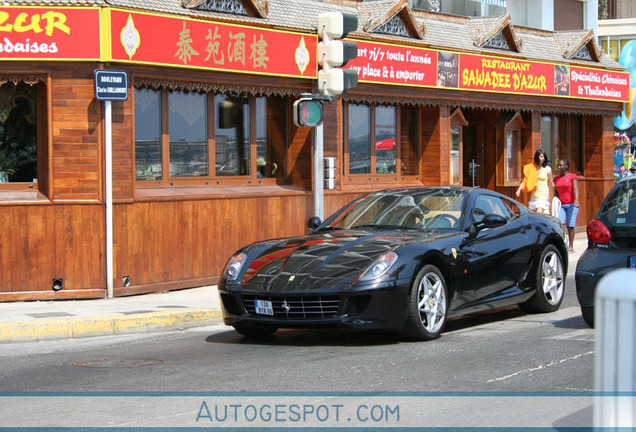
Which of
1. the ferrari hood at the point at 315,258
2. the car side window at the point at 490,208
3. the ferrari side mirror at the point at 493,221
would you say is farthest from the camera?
the car side window at the point at 490,208

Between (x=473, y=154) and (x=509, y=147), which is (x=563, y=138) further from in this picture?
(x=473, y=154)

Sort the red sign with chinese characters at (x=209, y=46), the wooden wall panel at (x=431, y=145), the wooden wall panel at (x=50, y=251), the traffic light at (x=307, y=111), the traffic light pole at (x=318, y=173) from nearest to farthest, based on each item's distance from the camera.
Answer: the wooden wall panel at (x=50, y=251), the red sign with chinese characters at (x=209, y=46), the traffic light at (x=307, y=111), the traffic light pole at (x=318, y=173), the wooden wall panel at (x=431, y=145)

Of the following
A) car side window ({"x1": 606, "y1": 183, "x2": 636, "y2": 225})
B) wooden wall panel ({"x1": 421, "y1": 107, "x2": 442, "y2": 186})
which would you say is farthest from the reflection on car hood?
wooden wall panel ({"x1": 421, "y1": 107, "x2": 442, "y2": 186})

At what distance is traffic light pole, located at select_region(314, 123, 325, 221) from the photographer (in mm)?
14352

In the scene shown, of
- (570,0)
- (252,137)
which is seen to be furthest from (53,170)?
(570,0)

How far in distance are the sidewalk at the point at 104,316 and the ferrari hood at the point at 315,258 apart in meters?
1.71

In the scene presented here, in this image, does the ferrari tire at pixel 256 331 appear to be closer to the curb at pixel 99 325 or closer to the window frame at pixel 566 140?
the curb at pixel 99 325

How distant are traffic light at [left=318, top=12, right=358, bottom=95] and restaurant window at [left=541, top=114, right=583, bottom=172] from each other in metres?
9.59

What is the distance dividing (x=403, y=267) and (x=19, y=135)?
6297 millimetres

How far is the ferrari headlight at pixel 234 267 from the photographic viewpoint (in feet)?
29.0

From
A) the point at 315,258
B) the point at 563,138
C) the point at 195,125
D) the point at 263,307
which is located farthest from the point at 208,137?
the point at 563,138

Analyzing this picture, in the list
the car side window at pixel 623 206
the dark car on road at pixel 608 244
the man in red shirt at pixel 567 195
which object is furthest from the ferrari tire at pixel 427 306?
the man in red shirt at pixel 567 195

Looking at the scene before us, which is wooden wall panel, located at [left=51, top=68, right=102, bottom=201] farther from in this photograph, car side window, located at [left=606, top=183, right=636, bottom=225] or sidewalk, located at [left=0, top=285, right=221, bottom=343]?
car side window, located at [left=606, top=183, right=636, bottom=225]

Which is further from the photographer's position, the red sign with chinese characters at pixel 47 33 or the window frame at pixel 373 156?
the window frame at pixel 373 156
